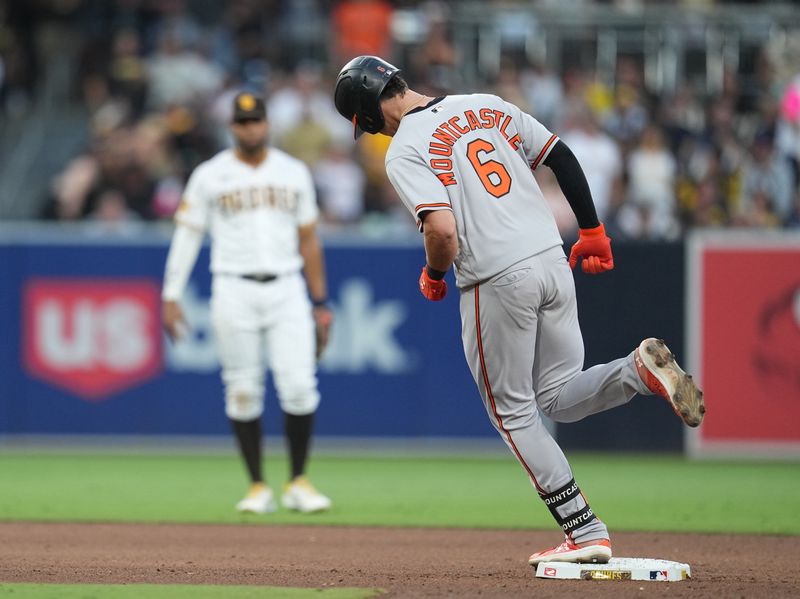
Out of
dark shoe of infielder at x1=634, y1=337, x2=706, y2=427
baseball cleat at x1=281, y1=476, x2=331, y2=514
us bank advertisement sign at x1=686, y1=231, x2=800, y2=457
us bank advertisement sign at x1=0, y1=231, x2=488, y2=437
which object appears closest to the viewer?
dark shoe of infielder at x1=634, y1=337, x2=706, y2=427

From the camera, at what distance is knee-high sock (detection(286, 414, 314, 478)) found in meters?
Result: 9.00

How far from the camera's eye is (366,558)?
6906mm

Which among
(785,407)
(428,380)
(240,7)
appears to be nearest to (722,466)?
(785,407)

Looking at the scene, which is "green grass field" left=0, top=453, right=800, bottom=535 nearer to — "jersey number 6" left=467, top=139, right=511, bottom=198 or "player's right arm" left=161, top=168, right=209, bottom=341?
"player's right arm" left=161, top=168, right=209, bottom=341

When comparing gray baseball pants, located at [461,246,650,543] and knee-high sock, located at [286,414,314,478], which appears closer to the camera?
gray baseball pants, located at [461,246,650,543]

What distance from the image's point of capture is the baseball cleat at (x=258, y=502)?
8750mm

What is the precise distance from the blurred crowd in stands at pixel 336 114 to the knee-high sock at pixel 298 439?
441 cm

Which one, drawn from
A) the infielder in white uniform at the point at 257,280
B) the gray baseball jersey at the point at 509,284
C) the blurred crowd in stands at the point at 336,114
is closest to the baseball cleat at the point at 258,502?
the infielder in white uniform at the point at 257,280

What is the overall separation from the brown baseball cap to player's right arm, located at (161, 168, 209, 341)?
507mm

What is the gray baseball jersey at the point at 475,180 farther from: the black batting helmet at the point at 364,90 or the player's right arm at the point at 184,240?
the player's right arm at the point at 184,240

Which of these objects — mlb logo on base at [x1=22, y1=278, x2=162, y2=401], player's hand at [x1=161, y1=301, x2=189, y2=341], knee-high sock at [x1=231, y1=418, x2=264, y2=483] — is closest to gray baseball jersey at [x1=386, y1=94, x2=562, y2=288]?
knee-high sock at [x1=231, y1=418, x2=264, y2=483]

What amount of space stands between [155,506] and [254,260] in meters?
1.77

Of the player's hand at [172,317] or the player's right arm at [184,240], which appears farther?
the player's hand at [172,317]

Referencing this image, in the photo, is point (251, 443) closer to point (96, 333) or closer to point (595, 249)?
point (595, 249)
